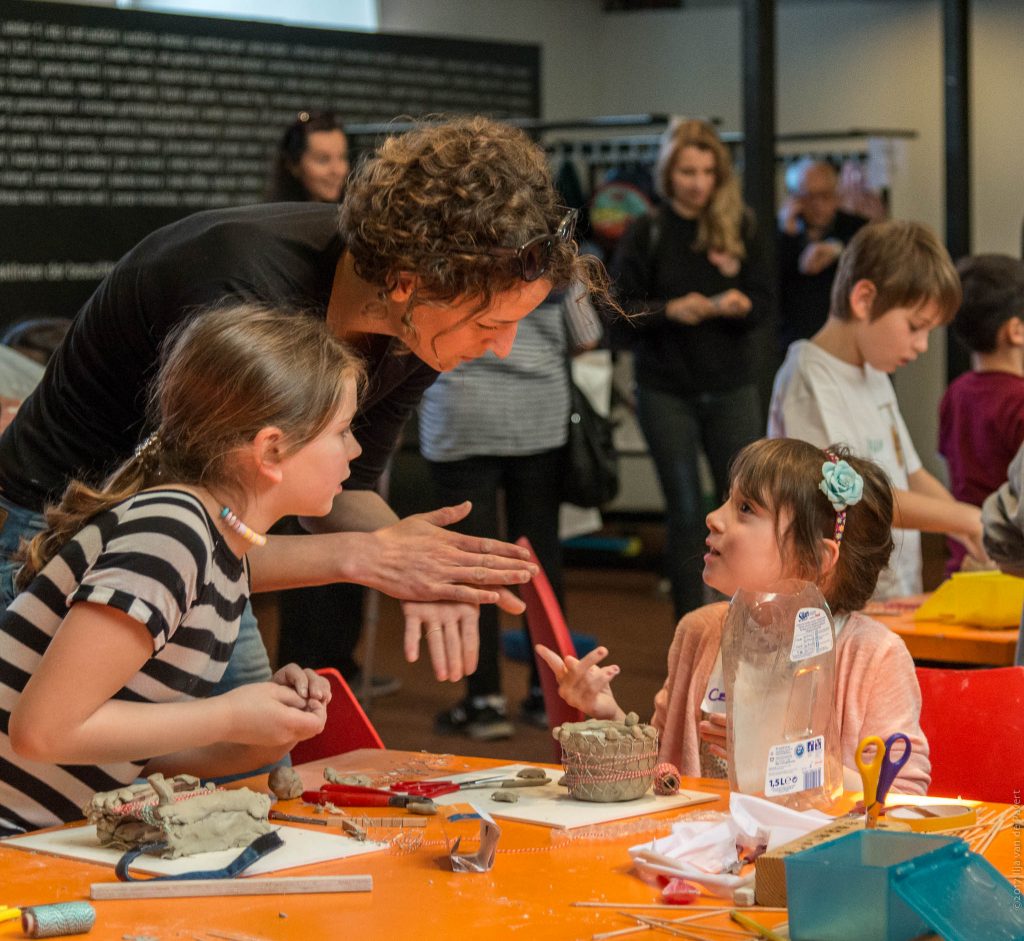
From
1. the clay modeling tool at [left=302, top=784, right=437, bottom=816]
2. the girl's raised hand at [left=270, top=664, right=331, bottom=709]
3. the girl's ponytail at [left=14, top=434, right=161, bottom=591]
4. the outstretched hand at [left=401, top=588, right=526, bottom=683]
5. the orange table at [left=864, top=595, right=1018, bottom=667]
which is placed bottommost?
the orange table at [left=864, top=595, right=1018, bottom=667]

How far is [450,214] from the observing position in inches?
72.7

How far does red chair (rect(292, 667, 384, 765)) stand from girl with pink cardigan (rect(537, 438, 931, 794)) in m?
0.47

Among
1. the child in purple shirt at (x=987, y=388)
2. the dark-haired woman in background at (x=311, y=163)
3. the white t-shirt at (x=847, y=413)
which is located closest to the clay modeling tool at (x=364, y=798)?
the white t-shirt at (x=847, y=413)

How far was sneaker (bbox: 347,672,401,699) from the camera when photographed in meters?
5.36

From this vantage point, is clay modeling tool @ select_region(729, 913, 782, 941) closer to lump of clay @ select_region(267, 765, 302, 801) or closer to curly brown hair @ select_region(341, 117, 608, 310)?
lump of clay @ select_region(267, 765, 302, 801)

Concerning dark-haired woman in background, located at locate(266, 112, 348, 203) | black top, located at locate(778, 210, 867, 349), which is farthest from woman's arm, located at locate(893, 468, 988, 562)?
black top, located at locate(778, 210, 867, 349)

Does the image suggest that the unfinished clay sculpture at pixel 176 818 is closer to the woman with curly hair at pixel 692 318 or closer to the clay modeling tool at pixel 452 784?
the clay modeling tool at pixel 452 784

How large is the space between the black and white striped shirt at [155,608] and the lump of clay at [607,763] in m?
0.46

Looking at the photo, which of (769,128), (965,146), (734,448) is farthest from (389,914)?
(965,146)

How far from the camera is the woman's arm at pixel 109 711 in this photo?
162cm

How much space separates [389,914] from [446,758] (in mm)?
639

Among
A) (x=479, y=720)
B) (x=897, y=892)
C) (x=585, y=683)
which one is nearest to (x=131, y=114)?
(x=479, y=720)

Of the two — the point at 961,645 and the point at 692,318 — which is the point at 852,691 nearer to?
the point at 961,645

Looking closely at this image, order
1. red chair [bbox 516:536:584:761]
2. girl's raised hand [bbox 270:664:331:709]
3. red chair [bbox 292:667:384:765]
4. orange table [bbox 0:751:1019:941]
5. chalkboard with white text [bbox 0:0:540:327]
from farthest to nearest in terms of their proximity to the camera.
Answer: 1. chalkboard with white text [bbox 0:0:540:327]
2. red chair [bbox 516:536:584:761]
3. red chair [bbox 292:667:384:765]
4. girl's raised hand [bbox 270:664:331:709]
5. orange table [bbox 0:751:1019:941]
